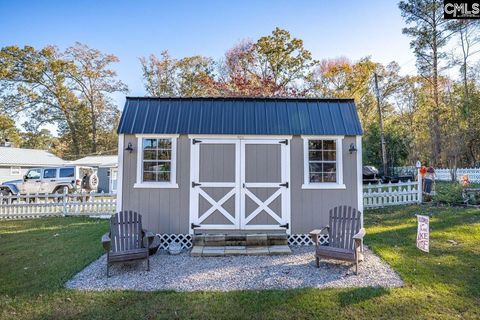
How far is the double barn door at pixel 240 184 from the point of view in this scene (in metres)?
6.12

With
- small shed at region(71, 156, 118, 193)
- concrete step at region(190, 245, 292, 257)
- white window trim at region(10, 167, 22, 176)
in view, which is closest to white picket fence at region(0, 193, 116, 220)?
concrete step at region(190, 245, 292, 257)

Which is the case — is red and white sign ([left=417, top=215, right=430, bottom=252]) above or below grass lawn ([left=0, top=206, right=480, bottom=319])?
above

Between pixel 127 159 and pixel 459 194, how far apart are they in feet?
34.1

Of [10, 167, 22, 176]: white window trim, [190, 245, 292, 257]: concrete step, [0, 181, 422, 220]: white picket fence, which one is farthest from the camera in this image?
[10, 167, 22, 176]: white window trim

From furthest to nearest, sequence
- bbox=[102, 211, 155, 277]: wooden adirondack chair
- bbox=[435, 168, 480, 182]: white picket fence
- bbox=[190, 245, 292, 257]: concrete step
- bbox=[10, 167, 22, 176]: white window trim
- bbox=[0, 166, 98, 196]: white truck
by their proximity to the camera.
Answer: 1. bbox=[10, 167, 22, 176]: white window trim
2. bbox=[435, 168, 480, 182]: white picket fence
3. bbox=[0, 166, 98, 196]: white truck
4. bbox=[190, 245, 292, 257]: concrete step
5. bbox=[102, 211, 155, 277]: wooden adirondack chair

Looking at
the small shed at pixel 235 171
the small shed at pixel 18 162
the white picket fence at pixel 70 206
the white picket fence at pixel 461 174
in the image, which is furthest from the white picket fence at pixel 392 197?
the small shed at pixel 18 162

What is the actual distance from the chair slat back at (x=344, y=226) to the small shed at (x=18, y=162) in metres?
23.1

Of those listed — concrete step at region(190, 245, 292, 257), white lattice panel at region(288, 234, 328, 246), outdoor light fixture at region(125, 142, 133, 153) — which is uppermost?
outdoor light fixture at region(125, 142, 133, 153)

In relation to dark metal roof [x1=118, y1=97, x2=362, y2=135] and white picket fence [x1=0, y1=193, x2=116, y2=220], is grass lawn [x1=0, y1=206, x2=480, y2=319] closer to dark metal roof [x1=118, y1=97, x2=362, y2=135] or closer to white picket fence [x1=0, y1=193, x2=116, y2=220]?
dark metal roof [x1=118, y1=97, x2=362, y2=135]

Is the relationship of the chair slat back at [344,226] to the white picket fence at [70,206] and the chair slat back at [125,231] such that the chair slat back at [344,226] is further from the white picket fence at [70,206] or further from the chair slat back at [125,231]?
the white picket fence at [70,206]

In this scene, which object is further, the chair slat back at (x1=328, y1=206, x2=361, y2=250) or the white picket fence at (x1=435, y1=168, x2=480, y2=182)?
the white picket fence at (x1=435, y1=168, x2=480, y2=182)

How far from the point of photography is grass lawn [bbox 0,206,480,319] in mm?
3361

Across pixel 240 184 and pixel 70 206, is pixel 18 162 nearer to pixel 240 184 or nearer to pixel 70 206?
pixel 70 206

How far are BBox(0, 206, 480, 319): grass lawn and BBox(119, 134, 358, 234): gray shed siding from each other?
123 centimetres
